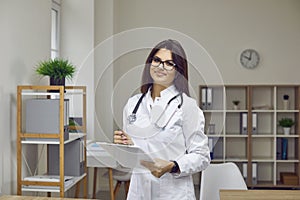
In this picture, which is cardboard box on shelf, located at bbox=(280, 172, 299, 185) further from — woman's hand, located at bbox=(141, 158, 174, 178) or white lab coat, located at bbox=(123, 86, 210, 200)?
woman's hand, located at bbox=(141, 158, 174, 178)

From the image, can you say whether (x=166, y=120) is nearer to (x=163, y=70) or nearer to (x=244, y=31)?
(x=163, y=70)

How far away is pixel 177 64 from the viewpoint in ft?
4.90

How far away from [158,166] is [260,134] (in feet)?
14.2

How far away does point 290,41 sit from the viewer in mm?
5793

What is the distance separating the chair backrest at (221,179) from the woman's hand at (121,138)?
4.50 ft

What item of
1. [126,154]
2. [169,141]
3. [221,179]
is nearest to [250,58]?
[221,179]

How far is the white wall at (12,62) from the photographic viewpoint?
272 centimetres

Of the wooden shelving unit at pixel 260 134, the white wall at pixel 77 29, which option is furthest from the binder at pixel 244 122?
the white wall at pixel 77 29

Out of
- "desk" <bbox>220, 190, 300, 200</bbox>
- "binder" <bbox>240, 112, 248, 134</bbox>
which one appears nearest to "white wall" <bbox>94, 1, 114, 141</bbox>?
"desk" <bbox>220, 190, 300, 200</bbox>

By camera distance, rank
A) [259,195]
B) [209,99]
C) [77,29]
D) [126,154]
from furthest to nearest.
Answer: [209,99] < [77,29] < [259,195] < [126,154]

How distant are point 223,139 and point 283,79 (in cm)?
106

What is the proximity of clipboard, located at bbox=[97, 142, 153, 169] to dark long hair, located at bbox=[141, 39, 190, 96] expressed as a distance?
0.26 meters

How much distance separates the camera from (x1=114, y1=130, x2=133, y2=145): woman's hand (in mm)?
1490

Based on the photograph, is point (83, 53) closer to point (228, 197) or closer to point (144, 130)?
point (228, 197)
